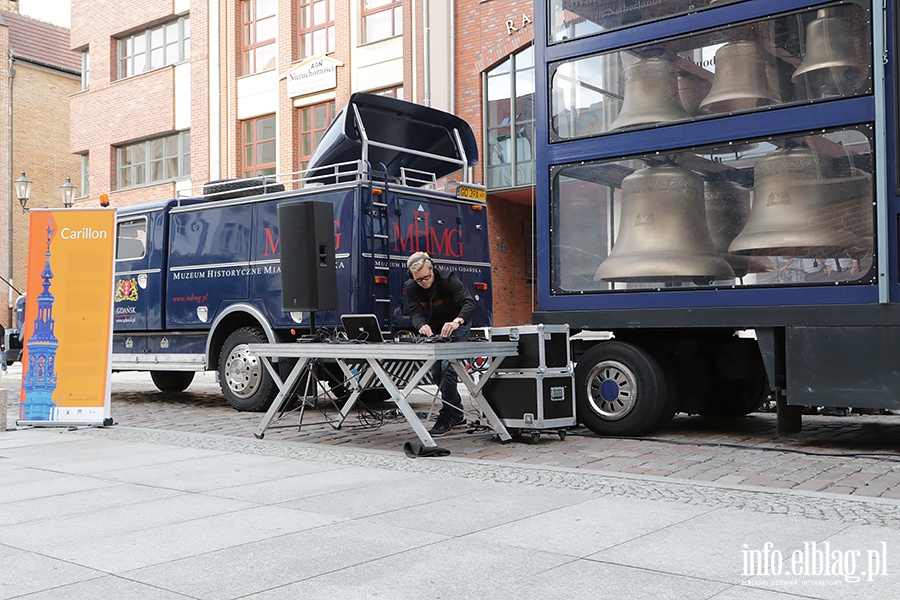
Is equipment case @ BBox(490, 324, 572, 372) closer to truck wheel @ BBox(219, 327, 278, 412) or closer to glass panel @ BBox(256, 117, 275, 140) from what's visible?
truck wheel @ BBox(219, 327, 278, 412)

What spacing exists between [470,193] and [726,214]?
502 centimetres

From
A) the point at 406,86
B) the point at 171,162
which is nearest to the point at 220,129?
the point at 171,162

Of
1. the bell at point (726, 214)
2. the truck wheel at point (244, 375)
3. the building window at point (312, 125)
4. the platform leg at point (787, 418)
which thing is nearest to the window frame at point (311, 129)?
the building window at point (312, 125)

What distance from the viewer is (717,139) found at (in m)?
8.41

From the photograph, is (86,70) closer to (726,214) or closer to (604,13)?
(604,13)

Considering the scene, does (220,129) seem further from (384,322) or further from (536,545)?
(536,545)

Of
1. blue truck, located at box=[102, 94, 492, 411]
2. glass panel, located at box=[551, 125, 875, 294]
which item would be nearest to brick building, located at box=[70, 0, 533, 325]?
blue truck, located at box=[102, 94, 492, 411]

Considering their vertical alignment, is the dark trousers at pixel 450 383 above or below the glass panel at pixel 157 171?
below

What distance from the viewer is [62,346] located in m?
10.4

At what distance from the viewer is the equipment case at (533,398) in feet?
28.4

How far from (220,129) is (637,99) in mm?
18845

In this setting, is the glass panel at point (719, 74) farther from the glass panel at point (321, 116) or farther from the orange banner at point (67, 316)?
the glass panel at point (321, 116)

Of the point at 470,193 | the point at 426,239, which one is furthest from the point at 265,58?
the point at 426,239

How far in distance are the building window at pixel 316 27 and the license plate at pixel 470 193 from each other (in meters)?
11.6
